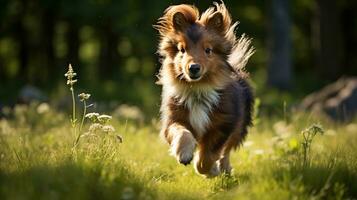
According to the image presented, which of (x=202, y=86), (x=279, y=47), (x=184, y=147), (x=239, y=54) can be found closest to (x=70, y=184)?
(x=184, y=147)

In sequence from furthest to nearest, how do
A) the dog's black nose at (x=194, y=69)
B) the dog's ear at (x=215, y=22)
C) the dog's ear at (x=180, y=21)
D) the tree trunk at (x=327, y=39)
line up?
A: the tree trunk at (x=327, y=39)
the dog's ear at (x=215, y=22)
the dog's ear at (x=180, y=21)
the dog's black nose at (x=194, y=69)

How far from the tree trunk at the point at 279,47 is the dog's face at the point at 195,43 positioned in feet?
41.7

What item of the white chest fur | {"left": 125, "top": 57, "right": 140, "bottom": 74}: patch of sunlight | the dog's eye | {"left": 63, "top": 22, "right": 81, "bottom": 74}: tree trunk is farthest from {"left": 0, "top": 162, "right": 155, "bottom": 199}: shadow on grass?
{"left": 125, "top": 57, "right": 140, "bottom": 74}: patch of sunlight

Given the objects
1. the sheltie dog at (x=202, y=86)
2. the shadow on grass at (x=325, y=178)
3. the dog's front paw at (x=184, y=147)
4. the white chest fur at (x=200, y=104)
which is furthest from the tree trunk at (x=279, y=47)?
the shadow on grass at (x=325, y=178)

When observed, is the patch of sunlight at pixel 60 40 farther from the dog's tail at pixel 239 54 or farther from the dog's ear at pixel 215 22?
the dog's ear at pixel 215 22

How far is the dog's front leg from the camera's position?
21.9ft

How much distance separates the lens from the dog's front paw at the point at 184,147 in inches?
263

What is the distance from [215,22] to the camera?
802 centimetres

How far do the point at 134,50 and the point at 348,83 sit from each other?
58.2 feet

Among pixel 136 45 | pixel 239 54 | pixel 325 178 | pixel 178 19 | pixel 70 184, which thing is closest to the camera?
pixel 70 184

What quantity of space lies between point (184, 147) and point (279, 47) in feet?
48.6

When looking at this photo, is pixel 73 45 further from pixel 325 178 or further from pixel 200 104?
pixel 325 178

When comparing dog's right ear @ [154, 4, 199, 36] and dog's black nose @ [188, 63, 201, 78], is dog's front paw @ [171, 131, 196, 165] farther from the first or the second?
dog's right ear @ [154, 4, 199, 36]

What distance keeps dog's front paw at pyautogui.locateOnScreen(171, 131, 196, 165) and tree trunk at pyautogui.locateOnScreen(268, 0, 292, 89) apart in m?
14.2
